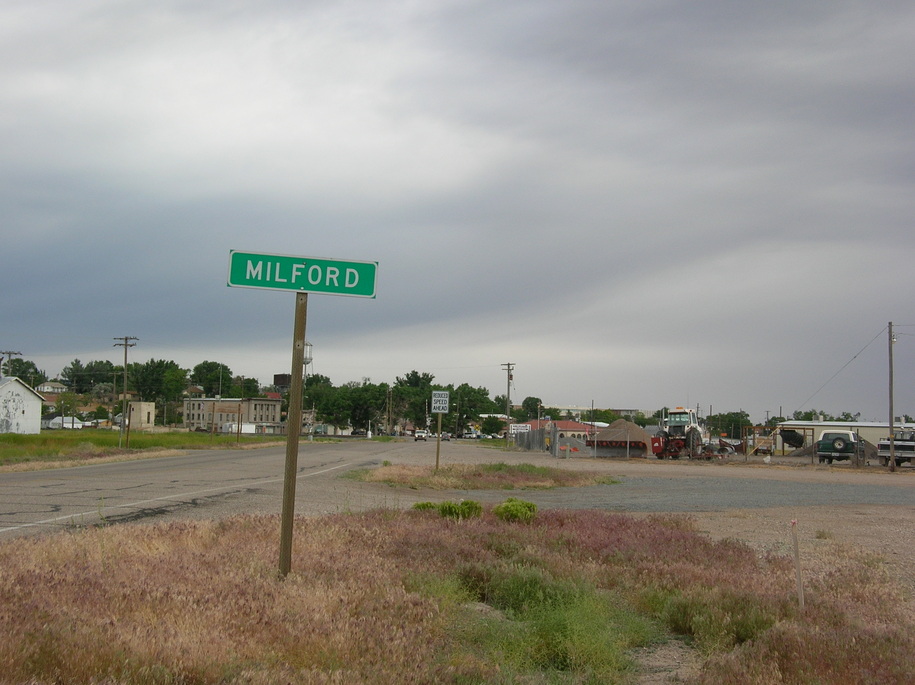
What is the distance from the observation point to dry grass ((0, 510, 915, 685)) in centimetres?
450

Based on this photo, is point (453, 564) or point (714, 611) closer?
point (714, 611)

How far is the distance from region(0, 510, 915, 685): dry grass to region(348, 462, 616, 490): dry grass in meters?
16.1

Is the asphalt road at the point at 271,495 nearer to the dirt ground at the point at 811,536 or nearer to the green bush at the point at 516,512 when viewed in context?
the dirt ground at the point at 811,536

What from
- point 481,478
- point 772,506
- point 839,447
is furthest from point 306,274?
point 839,447

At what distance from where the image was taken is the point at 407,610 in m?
6.16

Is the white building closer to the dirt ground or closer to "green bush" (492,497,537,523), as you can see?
the dirt ground

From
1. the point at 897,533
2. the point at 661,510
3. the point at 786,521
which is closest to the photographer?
the point at 897,533

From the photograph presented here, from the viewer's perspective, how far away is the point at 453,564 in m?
8.59

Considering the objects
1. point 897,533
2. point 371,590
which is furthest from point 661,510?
point 371,590

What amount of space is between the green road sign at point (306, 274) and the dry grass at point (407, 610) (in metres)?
2.47

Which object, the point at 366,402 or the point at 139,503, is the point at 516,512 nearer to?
the point at 139,503

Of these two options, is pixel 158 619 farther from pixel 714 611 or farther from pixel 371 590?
pixel 714 611

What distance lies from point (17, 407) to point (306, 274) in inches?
3747

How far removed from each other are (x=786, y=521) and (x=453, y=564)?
11.1 m
